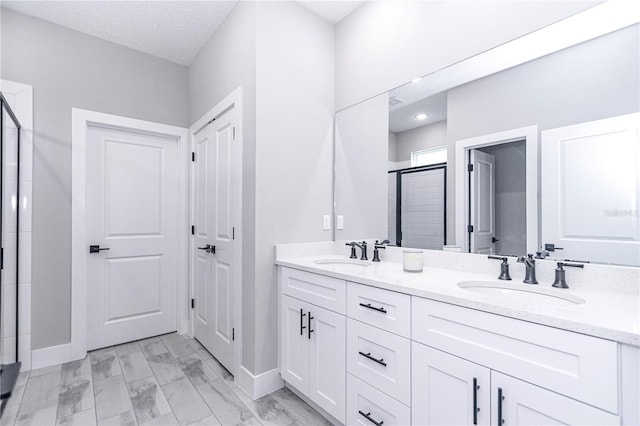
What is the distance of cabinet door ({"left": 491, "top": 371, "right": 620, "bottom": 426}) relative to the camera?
2.83 feet

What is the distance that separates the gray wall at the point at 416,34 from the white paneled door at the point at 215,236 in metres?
1.02

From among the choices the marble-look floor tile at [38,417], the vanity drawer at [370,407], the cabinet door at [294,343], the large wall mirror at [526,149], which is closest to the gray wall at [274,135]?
the cabinet door at [294,343]

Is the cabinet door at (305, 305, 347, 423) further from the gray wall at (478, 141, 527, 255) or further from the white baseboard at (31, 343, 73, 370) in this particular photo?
the white baseboard at (31, 343, 73, 370)

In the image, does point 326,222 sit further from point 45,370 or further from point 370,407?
point 45,370

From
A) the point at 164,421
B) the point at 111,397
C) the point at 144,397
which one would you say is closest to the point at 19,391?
the point at 111,397

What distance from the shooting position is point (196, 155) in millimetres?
3066

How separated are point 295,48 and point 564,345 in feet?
7.43

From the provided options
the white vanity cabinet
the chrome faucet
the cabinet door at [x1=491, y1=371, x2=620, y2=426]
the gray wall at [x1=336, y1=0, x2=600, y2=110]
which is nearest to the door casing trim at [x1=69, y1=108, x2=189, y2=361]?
the white vanity cabinet

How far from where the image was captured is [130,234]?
291 cm

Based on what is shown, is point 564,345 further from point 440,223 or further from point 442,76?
point 442,76

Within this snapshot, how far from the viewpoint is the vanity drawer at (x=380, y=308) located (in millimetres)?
1318

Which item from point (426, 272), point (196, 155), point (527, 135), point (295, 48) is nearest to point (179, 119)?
point (196, 155)

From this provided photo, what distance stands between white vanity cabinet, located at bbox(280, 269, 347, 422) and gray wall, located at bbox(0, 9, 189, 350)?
1899 mm

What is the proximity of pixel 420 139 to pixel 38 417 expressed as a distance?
9.20 ft
